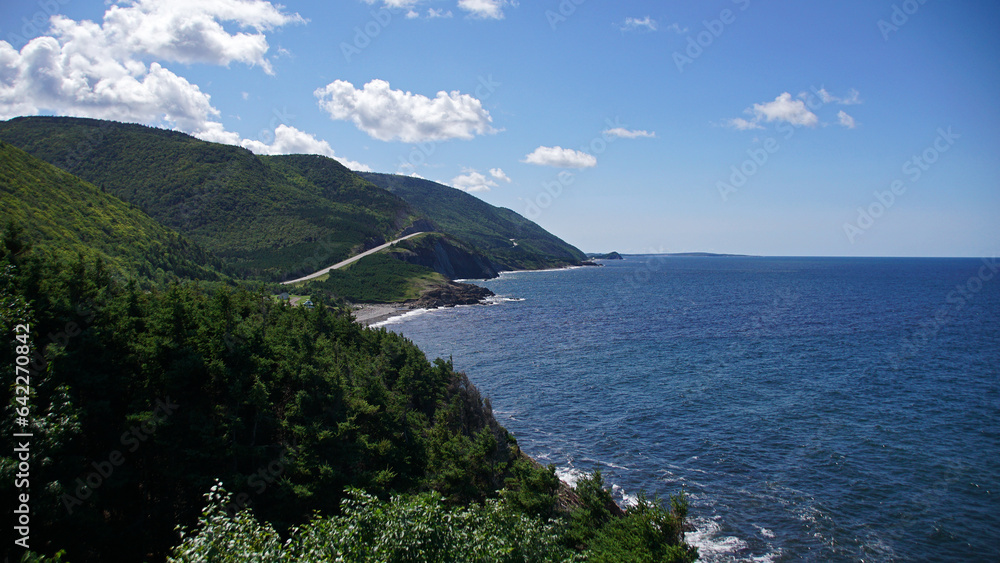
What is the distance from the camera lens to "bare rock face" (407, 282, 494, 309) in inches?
4778

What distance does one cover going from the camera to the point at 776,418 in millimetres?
42719

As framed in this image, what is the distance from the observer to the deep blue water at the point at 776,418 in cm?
2708

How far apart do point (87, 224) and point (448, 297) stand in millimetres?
74347

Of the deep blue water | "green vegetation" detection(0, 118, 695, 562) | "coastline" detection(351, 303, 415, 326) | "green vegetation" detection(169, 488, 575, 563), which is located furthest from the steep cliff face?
"green vegetation" detection(169, 488, 575, 563)

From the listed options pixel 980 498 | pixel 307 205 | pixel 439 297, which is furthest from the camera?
pixel 307 205

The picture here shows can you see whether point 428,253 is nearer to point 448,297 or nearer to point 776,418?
point 448,297

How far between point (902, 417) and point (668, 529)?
35059 mm

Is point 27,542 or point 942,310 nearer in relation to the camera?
point 27,542

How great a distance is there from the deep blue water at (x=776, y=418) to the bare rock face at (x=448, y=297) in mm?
24601

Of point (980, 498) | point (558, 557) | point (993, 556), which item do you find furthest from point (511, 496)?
point (980, 498)

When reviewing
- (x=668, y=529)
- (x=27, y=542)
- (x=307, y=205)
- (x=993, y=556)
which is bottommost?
(x=993, y=556)

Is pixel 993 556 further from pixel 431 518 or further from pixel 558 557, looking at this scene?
pixel 431 518

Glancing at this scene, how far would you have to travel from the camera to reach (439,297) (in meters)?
128

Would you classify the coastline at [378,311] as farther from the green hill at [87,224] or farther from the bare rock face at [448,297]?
the green hill at [87,224]
